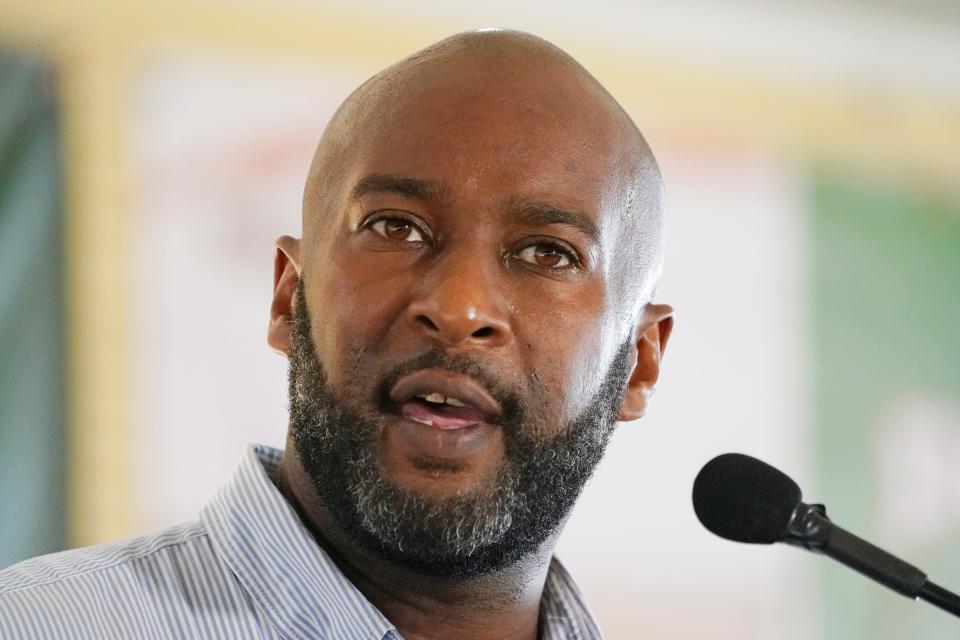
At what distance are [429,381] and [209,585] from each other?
15.8 inches

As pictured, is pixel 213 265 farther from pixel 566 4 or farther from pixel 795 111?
pixel 795 111

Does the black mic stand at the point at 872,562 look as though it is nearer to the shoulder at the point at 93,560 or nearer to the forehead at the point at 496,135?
the forehead at the point at 496,135

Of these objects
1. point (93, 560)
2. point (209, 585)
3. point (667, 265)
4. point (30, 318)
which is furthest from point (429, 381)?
point (667, 265)

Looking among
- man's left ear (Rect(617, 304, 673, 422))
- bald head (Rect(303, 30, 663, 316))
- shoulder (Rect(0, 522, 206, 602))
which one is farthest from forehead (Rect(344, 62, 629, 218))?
shoulder (Rect(0, 522, 206, 602))

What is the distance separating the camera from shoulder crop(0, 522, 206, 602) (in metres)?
1.73

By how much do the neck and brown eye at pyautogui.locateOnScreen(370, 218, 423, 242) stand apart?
1.14 feet

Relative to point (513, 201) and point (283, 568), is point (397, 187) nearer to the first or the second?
point (513, 201)

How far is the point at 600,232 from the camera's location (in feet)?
6.73

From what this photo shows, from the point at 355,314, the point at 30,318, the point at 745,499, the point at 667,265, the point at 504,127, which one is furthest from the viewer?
the point at 667,265

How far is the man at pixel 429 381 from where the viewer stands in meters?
1.80

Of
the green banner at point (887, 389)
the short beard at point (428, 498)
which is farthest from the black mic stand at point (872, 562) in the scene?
the green banner at point (887, 389)

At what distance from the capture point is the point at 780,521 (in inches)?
63.2

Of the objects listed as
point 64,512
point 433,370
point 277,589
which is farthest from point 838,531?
point 64,512

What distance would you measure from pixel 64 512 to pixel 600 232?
6.14ft
